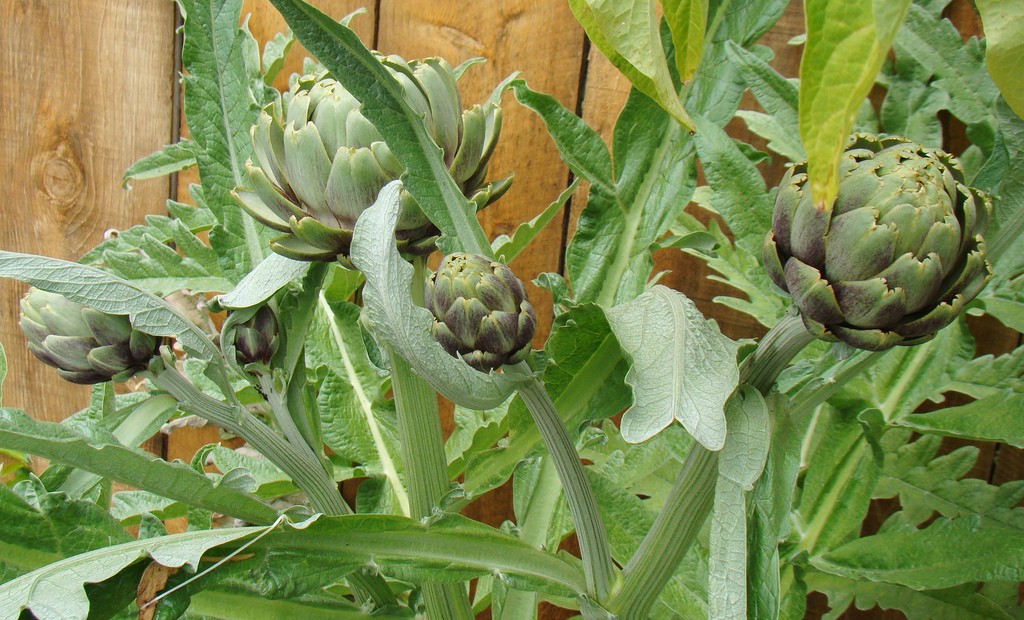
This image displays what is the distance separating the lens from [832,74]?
7.5 inches

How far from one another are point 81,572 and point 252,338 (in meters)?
0.12

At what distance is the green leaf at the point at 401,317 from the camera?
32cm

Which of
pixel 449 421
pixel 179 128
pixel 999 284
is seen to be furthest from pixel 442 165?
pixel 179 128

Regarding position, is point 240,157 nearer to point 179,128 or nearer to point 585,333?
point 585,333

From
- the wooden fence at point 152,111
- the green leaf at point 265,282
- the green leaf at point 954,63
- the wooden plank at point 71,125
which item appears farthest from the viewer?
the wooden plank at point 71,125

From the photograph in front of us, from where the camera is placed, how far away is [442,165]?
37 cm

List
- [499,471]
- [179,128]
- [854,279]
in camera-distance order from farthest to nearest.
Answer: [179,128]
[499,471]
[854,279]

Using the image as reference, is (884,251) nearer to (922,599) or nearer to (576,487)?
(576,487)

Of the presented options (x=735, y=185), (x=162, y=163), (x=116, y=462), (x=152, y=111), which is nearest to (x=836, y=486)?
(x=735, y=185)

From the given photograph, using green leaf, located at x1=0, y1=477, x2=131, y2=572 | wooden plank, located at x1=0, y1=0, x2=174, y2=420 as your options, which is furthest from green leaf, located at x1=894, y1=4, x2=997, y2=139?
wooden plank, located at x1=0, y1=0, x2=174, y2=420

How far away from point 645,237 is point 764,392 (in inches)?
5.7

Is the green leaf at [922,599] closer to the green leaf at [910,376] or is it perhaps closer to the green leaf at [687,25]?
the green leaf at [910,376]

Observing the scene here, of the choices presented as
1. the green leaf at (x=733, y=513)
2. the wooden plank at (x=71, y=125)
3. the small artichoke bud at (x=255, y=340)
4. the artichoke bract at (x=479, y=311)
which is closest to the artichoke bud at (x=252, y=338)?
the small artichoke bud at (x=255, y=340)

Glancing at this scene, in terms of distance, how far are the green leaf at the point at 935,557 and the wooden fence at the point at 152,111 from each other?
A: 29 centimetres
